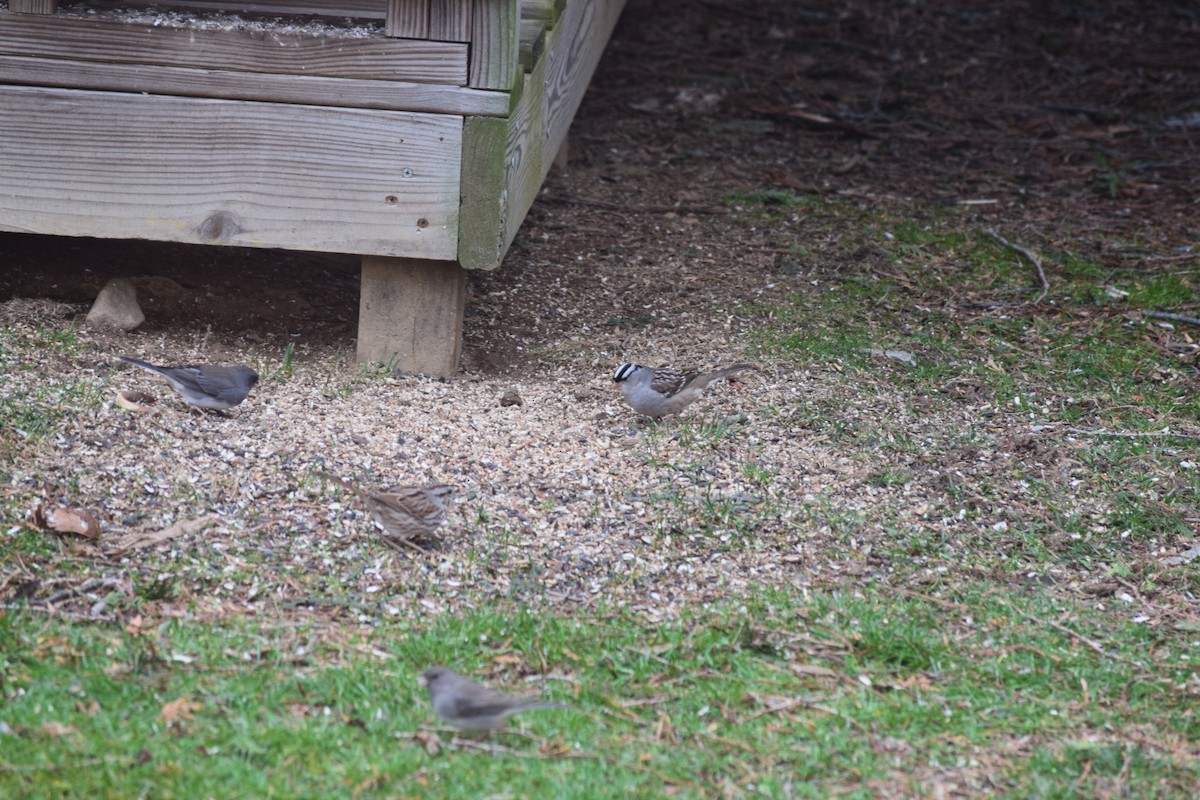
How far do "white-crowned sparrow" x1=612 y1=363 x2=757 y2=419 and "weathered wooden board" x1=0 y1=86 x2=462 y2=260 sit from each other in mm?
867

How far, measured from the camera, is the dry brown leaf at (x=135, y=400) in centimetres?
450

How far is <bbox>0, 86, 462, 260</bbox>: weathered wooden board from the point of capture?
468 cm

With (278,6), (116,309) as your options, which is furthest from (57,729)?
(278,6)

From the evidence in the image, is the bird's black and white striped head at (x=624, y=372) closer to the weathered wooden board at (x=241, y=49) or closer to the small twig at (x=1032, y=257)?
the weathered wooden board at (x=241, y=49)

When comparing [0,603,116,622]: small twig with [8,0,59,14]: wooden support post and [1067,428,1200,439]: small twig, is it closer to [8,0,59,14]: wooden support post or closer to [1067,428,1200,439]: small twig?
[8,0,59,14]: wooden support post

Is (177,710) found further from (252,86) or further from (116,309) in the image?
(116,309)

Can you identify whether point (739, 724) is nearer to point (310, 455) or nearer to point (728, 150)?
point (310, 455)

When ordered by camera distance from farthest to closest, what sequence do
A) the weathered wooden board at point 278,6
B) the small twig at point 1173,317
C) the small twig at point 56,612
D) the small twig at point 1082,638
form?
1. the small twig at point 1173,317
2. the weathered wooden board at point 278,6
3. the small twig at point 1082,638
4. the small twig at point 56,612

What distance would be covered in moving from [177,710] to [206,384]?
1.69 meters

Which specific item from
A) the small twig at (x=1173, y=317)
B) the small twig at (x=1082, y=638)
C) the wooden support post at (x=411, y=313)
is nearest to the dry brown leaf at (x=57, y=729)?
the wooden support post at (x=411, y=313)

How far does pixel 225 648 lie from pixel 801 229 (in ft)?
15.7

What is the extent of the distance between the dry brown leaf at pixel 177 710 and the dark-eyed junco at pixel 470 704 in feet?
1.95

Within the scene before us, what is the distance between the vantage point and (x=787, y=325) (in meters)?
6.07

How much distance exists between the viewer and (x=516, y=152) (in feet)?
15.9
